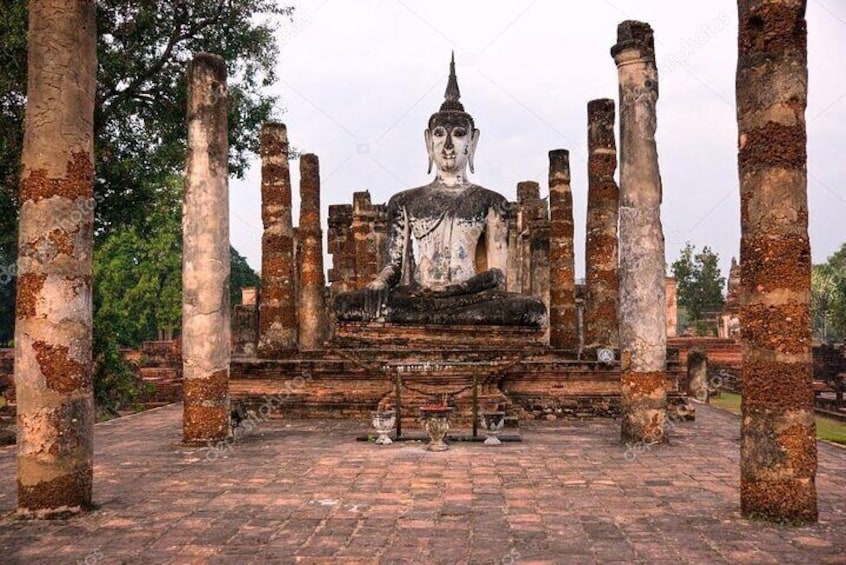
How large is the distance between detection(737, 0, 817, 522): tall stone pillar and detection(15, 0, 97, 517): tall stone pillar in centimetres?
486

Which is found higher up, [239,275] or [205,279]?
[239,275]

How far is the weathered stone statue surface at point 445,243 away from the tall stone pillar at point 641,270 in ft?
14.5

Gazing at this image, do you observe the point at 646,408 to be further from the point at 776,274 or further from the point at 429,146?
the point at 429,146

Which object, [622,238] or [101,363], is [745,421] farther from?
[101,363]

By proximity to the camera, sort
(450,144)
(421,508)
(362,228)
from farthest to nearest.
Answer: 1. (362,228)
2. (450,144)
3. (421,508)

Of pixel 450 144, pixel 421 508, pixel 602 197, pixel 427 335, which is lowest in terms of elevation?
pixel 421 508

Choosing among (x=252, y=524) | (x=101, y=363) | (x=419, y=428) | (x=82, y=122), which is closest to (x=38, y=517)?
(x=252, y=524)

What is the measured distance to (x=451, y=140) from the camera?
15.3 metres

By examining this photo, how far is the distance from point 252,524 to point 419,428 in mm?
5469

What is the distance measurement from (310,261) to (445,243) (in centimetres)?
371

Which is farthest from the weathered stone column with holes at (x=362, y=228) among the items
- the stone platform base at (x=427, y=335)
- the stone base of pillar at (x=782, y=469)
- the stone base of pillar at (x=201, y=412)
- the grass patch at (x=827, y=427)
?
the stone base of pillar at (x=782, y=469)

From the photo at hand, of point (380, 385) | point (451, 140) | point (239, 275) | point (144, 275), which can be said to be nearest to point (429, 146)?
point (451, 140)

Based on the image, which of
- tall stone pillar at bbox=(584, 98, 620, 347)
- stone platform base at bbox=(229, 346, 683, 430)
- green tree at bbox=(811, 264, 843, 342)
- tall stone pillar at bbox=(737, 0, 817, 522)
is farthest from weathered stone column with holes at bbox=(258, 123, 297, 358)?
green tree at bbox=(811, 264, 843, 342)

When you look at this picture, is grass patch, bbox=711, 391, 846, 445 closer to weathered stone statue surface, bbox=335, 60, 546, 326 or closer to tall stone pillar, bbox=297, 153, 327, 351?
weathered stone statue surface, bbox=335, 60, 546, 326
